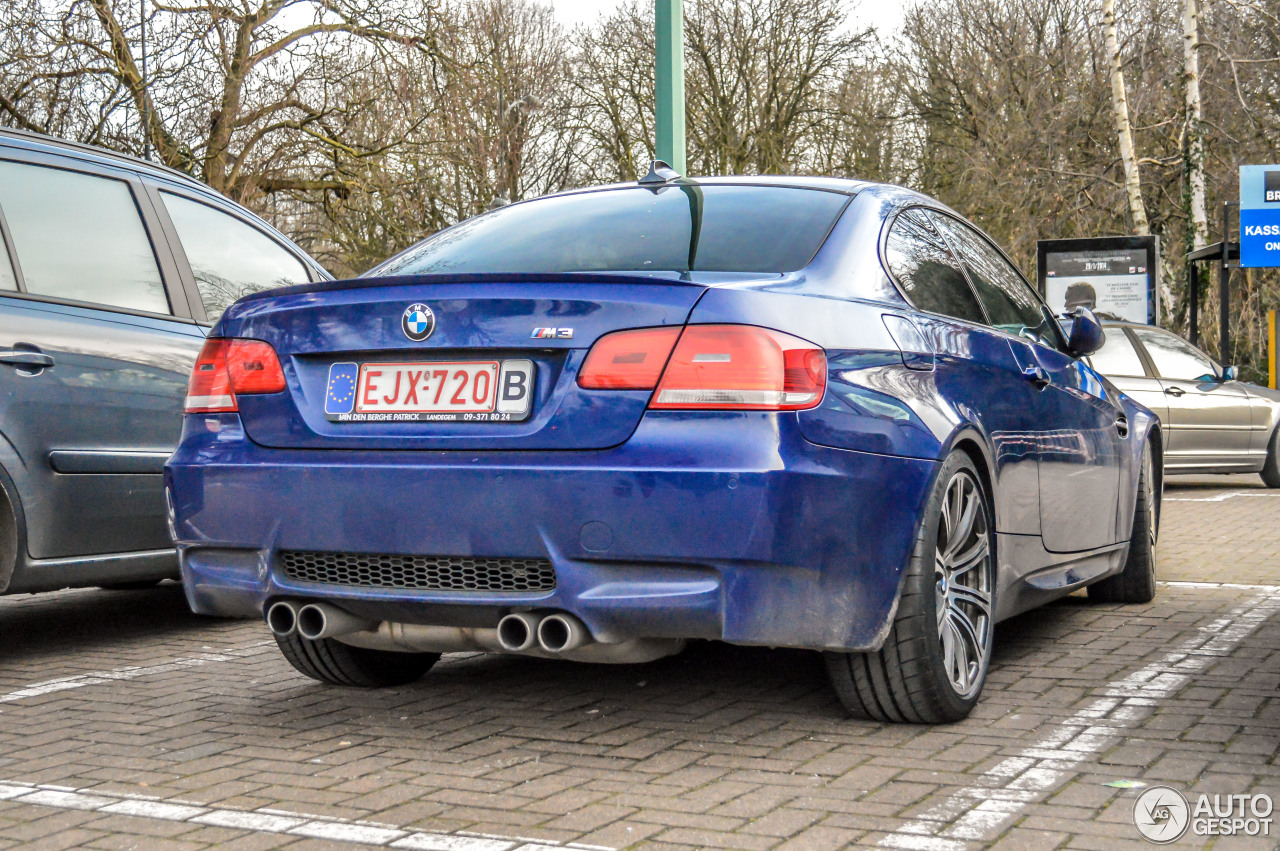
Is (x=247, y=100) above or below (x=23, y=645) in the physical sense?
above

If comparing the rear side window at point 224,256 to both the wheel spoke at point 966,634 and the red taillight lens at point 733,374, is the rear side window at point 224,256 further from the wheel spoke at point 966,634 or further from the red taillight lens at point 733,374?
the wheel spoke at point 966,634

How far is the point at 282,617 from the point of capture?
388cm

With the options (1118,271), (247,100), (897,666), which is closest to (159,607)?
(897,666)

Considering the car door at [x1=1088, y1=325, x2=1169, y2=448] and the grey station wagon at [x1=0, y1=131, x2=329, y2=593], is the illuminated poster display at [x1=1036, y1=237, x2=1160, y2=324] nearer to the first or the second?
the car door at [x1=1088, y1=325, x2=1169, y2=448]

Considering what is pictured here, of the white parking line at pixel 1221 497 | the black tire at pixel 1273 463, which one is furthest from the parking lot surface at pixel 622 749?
the black tire at pixel 1273 463

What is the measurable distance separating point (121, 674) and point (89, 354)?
1.12 m

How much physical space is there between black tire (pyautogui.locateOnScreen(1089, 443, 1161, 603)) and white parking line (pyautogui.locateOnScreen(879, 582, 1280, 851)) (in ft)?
2.26

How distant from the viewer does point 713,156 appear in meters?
32.7

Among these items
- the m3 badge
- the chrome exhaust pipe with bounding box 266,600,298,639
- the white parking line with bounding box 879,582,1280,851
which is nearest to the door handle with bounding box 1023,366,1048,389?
the white parking line with bounding box 879,582,1280,851

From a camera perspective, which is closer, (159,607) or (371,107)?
(159,607)

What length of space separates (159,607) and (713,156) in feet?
88.3

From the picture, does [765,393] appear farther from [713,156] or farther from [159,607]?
[713,156]

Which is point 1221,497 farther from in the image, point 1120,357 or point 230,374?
point 230,374

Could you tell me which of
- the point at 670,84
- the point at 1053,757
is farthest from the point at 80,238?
the point at 670,84
